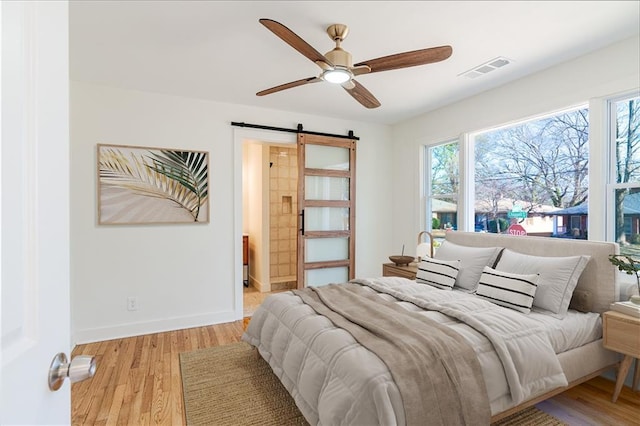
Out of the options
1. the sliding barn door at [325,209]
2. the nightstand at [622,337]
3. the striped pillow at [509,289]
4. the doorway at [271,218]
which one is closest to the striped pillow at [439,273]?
the striped pillow at [509,289]

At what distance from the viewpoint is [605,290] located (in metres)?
2.32

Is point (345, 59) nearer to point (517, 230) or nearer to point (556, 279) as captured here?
point (556, 279)

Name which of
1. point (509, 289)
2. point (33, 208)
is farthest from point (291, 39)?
point (509, 289)

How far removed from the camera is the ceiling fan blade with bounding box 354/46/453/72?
1.98 meters

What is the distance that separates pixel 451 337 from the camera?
175 cm

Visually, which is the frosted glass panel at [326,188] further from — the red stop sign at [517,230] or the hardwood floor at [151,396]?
the hardwood floor at [151,396]

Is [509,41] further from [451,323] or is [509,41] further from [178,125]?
[178,125]

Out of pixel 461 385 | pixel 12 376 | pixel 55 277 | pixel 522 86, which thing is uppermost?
pixel 522 86

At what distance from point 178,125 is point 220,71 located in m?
0.98

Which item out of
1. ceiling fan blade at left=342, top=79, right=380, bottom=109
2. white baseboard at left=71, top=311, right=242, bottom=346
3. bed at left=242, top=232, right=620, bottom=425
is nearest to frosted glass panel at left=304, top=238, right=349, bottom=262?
white baseboard at left=71, top=311, right=242, bottom=346

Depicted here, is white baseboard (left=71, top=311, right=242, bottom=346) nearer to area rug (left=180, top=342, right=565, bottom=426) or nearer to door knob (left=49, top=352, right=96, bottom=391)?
Result: area rug (left=180, top=342, right=565, bottom=426)

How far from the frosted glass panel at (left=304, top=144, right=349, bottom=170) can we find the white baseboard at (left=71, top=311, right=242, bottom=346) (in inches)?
86.1

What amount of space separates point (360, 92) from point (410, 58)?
1.71ft

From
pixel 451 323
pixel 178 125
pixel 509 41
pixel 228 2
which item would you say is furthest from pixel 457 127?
pixel 178 125
